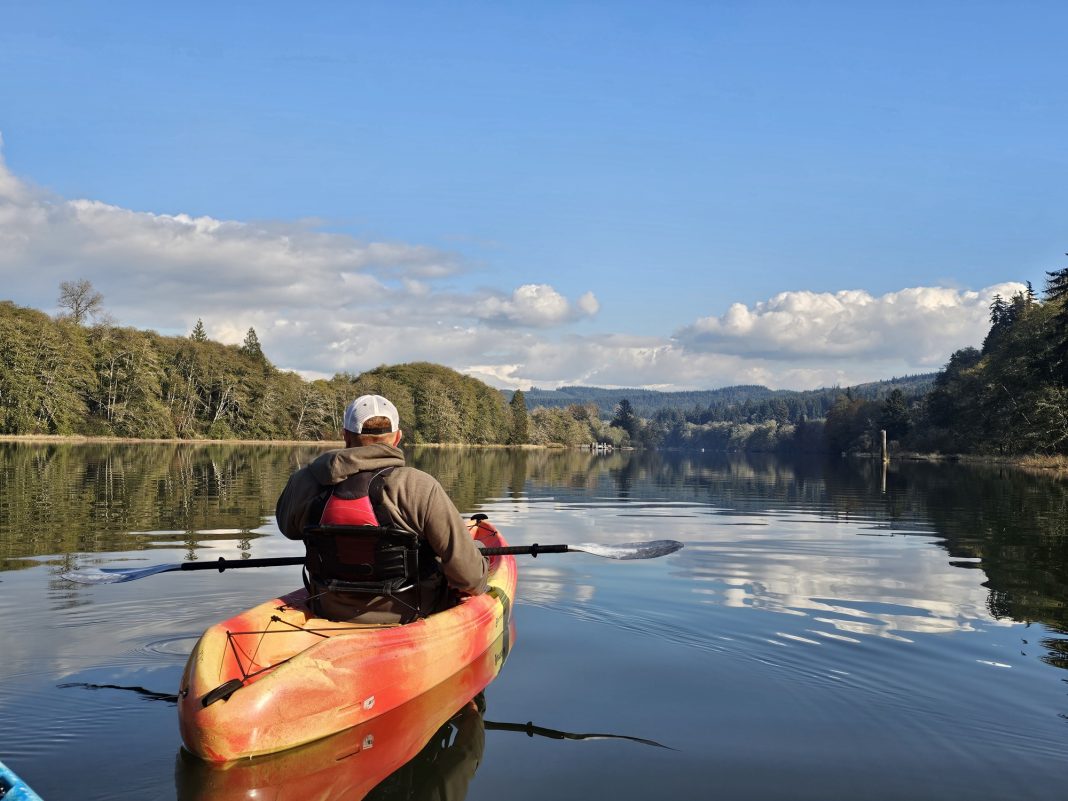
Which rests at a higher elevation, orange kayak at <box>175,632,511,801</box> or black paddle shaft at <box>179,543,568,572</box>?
black paddle shaft at <box>179,543,568,572</box>

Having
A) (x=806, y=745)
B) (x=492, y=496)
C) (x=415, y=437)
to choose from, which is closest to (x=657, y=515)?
(x=492, y=496)

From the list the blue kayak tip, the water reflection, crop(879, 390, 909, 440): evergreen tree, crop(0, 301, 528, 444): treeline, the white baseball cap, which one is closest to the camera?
the blue kayak tip

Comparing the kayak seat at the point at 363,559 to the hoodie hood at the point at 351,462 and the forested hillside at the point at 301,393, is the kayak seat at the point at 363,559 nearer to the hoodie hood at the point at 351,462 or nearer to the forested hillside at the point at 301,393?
the hoodie hood at the point at 351,462

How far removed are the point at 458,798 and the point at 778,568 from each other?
8997 mm

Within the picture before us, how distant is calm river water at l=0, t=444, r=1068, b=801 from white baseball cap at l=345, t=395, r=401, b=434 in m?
2.06

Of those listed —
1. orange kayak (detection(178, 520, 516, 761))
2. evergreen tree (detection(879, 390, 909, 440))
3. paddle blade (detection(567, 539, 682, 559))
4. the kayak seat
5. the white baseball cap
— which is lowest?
orange kayak (detection(178, 520, 516, 761))

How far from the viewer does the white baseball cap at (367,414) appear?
227 inches

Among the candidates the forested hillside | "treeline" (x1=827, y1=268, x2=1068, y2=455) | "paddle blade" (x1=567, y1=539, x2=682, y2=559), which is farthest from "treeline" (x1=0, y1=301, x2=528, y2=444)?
"paddle blade" (x1=567, y1=539, x2=682, y2=559)

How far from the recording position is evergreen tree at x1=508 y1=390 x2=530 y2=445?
149 metres

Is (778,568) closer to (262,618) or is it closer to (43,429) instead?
(262,618)

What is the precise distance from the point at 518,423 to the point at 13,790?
485 feet

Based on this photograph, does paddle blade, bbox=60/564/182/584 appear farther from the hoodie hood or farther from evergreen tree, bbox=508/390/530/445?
evergreen tree, bbox=508/390/530/445

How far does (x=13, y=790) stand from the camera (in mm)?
3223


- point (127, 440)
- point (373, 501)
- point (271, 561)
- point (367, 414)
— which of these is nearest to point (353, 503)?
point (373, 501)
